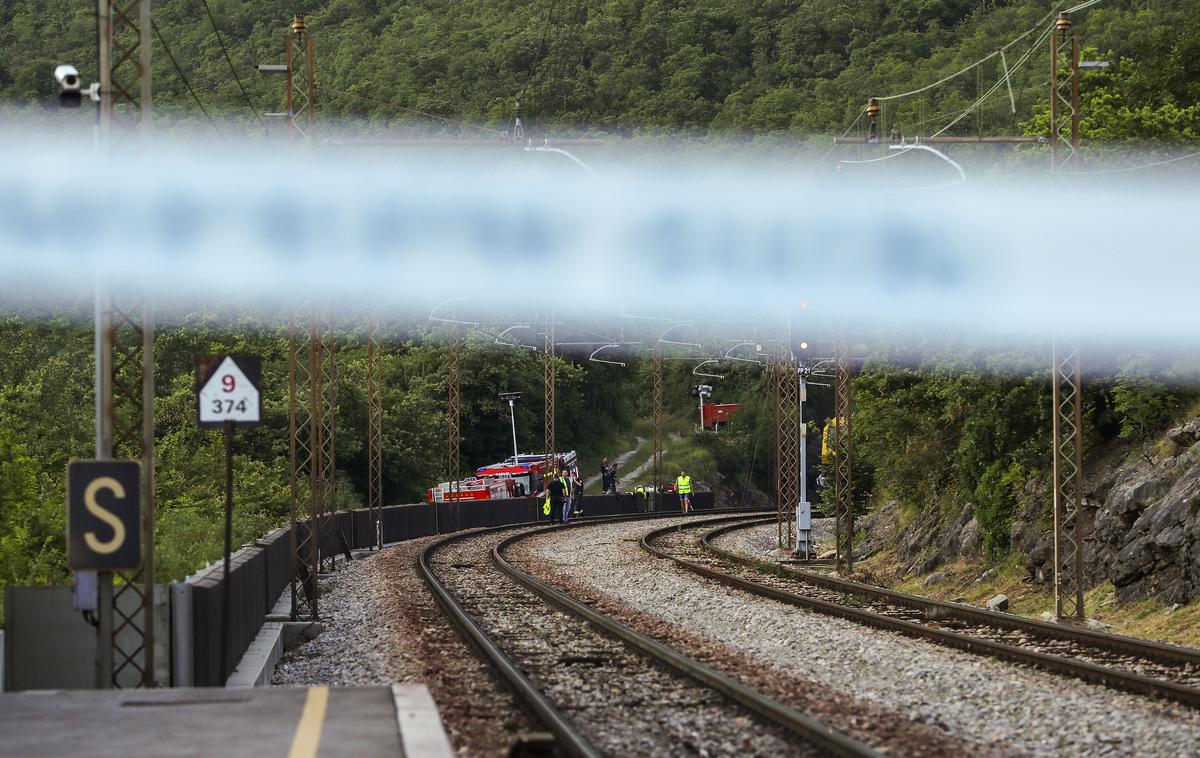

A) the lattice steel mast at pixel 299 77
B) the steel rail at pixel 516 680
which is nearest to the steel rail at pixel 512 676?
the steel rail at pixel 516 680

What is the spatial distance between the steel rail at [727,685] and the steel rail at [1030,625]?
549 centimetres

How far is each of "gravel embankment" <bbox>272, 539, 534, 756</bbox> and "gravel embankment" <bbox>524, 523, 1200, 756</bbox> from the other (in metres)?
3.51

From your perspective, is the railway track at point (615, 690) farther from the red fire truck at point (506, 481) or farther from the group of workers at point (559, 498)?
the red fire truck at point (506, 481)

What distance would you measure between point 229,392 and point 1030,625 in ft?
39.9

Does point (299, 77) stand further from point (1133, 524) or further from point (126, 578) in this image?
point (1133, 524)

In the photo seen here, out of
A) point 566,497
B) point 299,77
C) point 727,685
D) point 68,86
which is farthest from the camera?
point 566,497

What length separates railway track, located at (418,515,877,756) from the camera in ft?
40.8

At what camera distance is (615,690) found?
51.6ft

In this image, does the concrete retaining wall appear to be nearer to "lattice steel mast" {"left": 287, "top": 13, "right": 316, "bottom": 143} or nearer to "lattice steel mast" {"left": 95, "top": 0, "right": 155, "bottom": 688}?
"lattice steel mast" {"left": 95, "top": 0, "right": 155, "bottom": 688}

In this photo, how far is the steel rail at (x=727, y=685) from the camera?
11828 millimetres

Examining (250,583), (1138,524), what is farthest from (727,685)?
(1138,524)

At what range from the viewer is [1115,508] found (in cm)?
2739

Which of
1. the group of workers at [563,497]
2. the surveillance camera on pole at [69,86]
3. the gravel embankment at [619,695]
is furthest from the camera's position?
the group of workers at [563,497]

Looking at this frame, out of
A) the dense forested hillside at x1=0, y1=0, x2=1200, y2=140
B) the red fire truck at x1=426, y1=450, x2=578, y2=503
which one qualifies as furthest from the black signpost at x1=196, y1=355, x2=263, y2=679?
the dense forested hillside at x1=0, y1=0, x2=1200, y2=140
